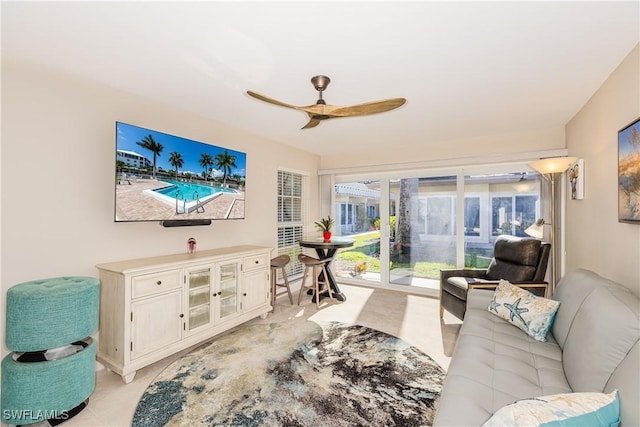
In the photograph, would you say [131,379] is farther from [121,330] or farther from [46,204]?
[46,204]

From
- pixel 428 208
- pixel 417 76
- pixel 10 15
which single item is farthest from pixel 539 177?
→ pixel 10 15

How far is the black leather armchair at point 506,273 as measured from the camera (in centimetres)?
308

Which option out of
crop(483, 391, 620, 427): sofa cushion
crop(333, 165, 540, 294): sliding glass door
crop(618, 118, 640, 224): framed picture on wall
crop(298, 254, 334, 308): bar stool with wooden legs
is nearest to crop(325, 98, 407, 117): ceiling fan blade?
crop(618, 118, 640, 224): framed picture on wall

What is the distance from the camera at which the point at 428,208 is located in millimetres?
4645

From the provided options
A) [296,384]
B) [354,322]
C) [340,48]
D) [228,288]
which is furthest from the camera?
Answer: [354,322]

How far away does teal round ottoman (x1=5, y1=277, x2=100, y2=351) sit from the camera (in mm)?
1766

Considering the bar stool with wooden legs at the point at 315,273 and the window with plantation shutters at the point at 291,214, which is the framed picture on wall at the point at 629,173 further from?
the window with plantation shutters at the point at 291,214

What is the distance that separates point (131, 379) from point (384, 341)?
7.32 ft

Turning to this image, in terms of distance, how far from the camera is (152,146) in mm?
2609

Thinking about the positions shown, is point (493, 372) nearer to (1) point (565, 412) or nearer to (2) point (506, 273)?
(1) point (565, 412)

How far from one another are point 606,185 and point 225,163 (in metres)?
3.55

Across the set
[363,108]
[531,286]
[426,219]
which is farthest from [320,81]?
[426,219]

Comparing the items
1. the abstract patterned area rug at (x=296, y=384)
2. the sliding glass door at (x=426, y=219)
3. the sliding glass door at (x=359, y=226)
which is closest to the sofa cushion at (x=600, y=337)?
the abstract patterned area rug at (x=296, y=384)

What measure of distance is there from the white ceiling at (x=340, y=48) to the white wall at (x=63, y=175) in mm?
157
